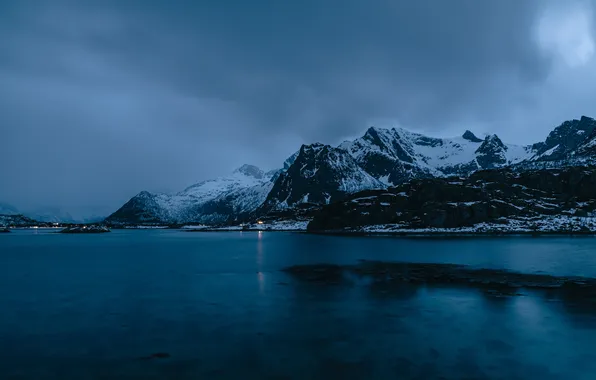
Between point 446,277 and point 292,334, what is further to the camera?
point 446,277

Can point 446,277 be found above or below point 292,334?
above

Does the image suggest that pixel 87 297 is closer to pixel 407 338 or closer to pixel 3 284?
pixel 3 284

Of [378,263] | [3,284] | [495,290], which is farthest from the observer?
[378,263]

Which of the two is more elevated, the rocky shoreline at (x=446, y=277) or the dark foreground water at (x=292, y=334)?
the rocky shoreline at (x=446, y=277)

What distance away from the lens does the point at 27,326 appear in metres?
27.5

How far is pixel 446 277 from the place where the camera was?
4688cm

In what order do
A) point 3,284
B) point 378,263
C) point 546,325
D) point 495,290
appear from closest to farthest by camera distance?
point 546,325 → point 495,290 → point 3,284 → point 378,263

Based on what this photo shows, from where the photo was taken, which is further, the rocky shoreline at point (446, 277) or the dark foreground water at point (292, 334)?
the rocky shoreline at point (446, 277)

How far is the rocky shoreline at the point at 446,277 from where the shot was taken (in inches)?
1524

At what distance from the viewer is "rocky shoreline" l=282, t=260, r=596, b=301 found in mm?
38719

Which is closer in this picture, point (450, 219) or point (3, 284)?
point (3, 284)

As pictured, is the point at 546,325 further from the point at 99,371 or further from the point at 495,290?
the point at 99,371

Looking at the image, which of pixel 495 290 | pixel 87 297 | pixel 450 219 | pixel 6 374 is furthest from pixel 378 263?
pixel 450 219

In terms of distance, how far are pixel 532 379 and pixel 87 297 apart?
38451mm
